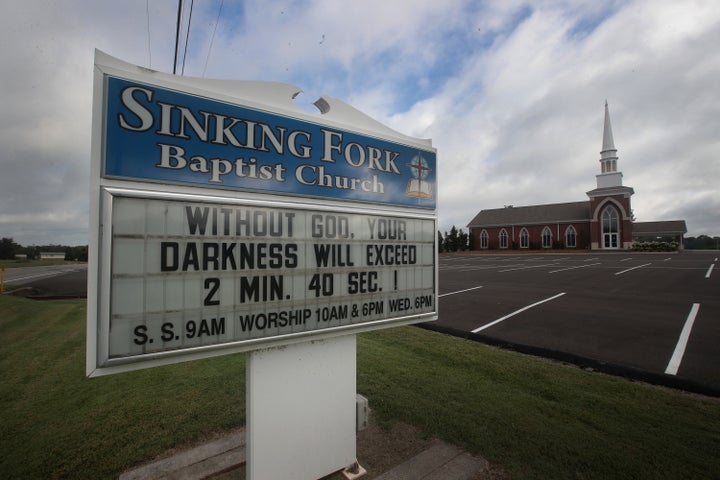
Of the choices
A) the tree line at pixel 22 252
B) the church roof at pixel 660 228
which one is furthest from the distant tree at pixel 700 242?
the tree line at pixel 22 252

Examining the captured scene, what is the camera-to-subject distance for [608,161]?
49.0 meters

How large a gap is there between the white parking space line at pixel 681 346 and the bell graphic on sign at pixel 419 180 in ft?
14.8

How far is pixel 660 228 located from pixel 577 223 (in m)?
32.5

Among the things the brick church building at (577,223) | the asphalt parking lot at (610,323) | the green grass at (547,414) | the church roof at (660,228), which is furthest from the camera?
the church roof at (660,228)

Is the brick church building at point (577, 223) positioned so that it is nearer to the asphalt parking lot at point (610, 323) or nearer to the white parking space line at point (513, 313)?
the asphalt parking lot at point (610, 323)

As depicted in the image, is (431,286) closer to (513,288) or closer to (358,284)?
(358,284)

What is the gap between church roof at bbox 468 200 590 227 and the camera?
5288 centimetres

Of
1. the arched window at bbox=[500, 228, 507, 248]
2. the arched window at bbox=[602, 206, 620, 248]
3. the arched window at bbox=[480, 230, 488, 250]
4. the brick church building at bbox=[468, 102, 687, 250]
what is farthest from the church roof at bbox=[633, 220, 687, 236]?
the arched window at bbox=[480, 230, 488, 250]

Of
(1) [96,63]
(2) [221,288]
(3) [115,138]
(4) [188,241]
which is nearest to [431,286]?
(2) [221,288]

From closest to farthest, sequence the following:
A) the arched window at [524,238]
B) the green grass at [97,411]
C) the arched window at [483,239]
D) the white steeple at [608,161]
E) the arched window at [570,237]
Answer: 1. the green grass at [97,411]
2. the white steeple at [608,161]
3. the arched window at [570,237]
4. the arched window at [524,238]
5. the arched window at [483,239]

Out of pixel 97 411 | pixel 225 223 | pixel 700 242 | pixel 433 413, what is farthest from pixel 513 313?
pixel 700 242

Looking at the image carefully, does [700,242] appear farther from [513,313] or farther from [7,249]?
[7,249]

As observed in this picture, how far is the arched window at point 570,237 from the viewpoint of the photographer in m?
51.8

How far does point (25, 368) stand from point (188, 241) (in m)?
5.28
